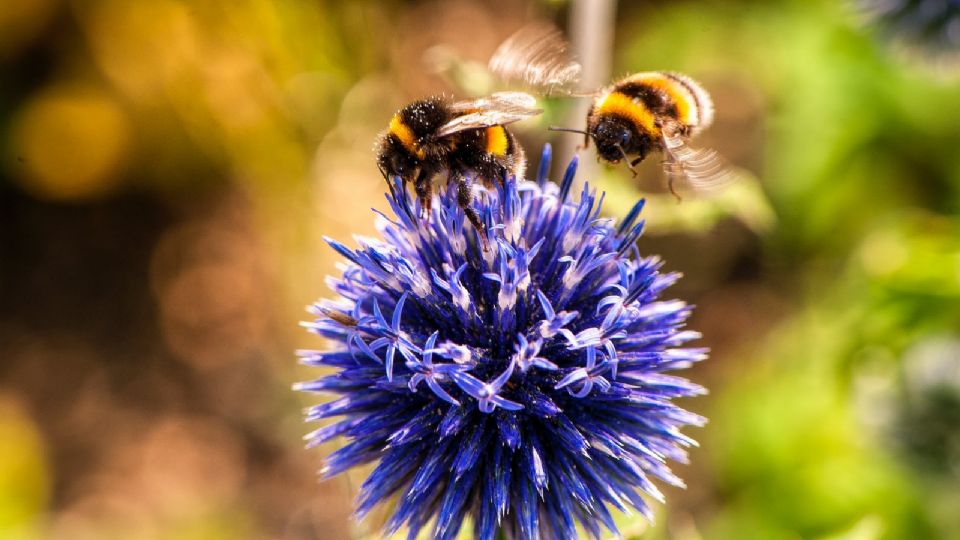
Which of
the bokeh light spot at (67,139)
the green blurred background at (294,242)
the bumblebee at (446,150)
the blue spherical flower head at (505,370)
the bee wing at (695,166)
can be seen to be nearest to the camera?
the blue spherical flower head at (505,370)

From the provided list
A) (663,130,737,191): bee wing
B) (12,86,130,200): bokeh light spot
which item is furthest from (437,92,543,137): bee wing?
(12,86,130,200): bokeh light spot

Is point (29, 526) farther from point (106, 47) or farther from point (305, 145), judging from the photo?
point (106, 47)

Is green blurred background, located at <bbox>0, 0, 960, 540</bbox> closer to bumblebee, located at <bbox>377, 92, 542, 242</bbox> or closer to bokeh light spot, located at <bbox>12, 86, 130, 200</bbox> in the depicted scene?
bokeh light spot, located at <bbox>12, 86, 130, 200</bbox>

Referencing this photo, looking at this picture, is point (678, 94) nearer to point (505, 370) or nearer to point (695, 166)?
point (695, 166)

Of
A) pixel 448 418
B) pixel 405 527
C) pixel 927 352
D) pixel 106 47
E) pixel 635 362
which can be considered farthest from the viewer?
pixel 106 47

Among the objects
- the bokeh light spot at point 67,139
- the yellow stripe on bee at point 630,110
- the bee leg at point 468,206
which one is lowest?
the bee leg at point 468,206

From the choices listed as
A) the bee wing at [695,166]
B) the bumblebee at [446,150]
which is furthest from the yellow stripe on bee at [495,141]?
the bee wing at [695,166]

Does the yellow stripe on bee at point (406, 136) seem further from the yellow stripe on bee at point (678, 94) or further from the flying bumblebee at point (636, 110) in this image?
the yellow stripe on bee at point (678, 94)

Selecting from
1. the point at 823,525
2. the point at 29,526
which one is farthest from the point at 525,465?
the point at 29,526
